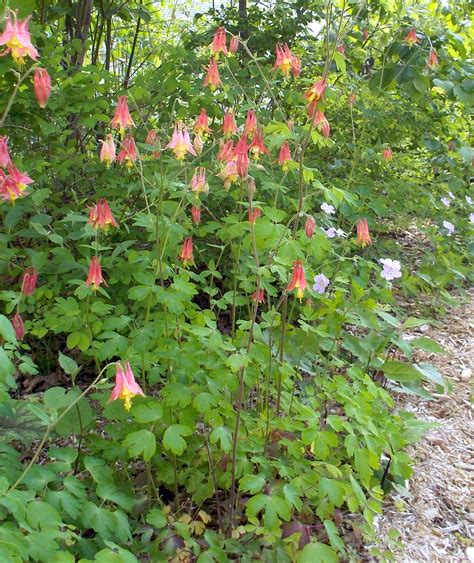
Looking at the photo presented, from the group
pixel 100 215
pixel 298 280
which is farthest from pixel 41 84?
pixel 298 280

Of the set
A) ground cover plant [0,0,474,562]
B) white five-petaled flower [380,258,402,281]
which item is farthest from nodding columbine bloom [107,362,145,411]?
white five-petaled flower [380,258,402,281]

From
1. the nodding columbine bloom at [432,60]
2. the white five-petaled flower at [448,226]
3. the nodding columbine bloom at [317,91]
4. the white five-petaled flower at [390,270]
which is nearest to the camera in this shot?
the nodding columbine bloom at [317,91]

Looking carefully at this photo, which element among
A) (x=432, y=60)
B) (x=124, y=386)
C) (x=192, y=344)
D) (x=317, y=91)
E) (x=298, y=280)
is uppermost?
(x=317, y=91)

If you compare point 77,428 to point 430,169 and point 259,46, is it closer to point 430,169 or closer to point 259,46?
point 259,46

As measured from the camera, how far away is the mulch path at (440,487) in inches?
85.0

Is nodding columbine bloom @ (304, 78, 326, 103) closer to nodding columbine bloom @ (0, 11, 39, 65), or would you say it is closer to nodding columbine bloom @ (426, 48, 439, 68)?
nodding columbine bloom @ (0, 11, 39, 65)

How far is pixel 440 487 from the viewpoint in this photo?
7.98 feet

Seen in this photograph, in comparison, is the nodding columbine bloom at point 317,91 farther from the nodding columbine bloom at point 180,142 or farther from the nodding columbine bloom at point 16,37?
the nodding columbine bloom at point 16,37

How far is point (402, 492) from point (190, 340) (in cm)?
96

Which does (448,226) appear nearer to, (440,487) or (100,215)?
(440,487)

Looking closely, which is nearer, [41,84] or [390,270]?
[41,84]

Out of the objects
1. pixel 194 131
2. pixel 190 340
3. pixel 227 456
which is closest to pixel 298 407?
pixel 227 456

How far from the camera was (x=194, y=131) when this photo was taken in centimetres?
218

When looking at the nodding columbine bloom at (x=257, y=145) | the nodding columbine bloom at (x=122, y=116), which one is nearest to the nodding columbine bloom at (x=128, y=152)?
the nodding columbine bloom at (x=122, y=116)
